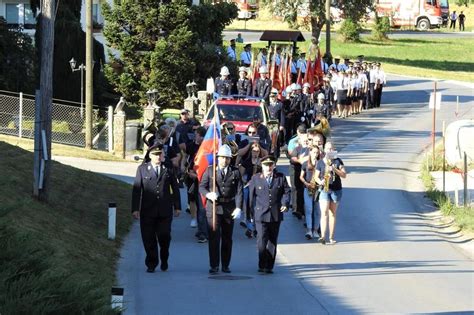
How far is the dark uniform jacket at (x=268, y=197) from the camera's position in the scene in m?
15.7

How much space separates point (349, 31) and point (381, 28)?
4.54 meters

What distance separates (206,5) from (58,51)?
220 inches

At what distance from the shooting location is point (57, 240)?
15.6 m

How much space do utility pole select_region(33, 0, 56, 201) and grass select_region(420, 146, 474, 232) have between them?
25.9ft

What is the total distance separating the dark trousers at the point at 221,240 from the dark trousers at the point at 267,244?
44 cm

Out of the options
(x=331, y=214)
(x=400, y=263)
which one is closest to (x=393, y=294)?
(x=400, y=263)

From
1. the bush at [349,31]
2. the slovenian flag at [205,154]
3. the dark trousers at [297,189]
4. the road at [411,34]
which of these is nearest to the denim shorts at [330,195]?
the dark trousers at [297,189]

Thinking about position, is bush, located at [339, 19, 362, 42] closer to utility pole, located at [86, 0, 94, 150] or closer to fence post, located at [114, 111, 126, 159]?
utility pole, located at [86, 0, 94, 150]

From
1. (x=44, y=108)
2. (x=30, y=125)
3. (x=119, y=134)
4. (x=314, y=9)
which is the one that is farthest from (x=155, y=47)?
(x=314, y=9)

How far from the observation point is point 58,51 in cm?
3794

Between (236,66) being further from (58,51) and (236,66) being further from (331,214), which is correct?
(331,214)

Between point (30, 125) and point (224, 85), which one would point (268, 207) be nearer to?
point (30, 125)

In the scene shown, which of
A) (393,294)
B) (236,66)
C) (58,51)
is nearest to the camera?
(393,294)

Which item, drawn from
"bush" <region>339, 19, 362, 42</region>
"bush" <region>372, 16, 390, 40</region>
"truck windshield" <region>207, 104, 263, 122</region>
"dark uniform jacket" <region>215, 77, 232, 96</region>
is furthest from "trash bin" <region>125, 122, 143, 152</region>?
"bush" <region>372, 16, 390, 40</region>
